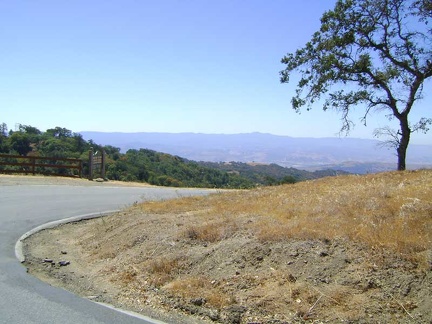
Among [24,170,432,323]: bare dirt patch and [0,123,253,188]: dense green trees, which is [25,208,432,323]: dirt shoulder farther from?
[0,123,253,188]: dense green trees

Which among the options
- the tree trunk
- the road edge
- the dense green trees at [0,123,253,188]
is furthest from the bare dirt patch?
the dense green trees at [0,123,253,188]

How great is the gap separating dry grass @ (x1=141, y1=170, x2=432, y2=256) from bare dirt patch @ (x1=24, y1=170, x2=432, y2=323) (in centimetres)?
2

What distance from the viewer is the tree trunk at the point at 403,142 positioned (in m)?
18.9

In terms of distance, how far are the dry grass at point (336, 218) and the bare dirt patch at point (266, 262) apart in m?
0.02

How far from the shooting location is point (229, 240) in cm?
752

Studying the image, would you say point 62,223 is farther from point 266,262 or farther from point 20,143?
point 20,143

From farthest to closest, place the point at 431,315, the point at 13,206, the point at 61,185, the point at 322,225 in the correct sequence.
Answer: the point at 61,185 < the point at 13,206 < the point at 322,225 < the point at 431,315

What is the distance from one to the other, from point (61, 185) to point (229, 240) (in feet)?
50.0

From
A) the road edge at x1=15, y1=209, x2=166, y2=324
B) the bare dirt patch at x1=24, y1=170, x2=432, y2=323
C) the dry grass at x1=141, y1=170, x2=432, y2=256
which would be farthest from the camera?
the dry grass at x1=141, y1=170, x2=432, y2=256

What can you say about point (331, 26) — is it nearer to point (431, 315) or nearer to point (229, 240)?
point (229, 240)

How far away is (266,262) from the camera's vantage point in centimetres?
645

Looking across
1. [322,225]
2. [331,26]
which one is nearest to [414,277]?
[322,225]

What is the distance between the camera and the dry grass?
6.50 metres

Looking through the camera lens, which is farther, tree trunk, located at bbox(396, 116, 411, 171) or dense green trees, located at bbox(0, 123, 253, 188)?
dense green trees, located at bbox(0, 123, 253, 188)
